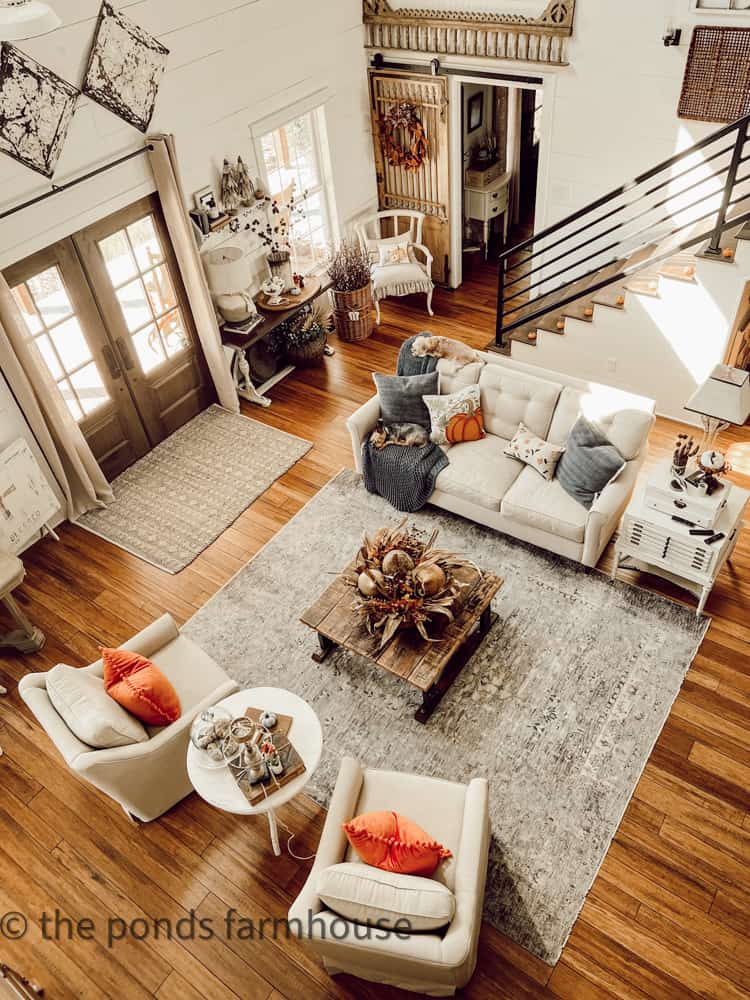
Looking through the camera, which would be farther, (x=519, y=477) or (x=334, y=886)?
(x=519, y=477)

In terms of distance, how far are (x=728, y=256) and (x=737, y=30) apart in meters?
1.52

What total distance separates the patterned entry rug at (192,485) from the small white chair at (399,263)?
1.97 m

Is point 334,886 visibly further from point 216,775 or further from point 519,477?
point 519,477

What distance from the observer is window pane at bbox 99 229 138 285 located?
17.2 feet

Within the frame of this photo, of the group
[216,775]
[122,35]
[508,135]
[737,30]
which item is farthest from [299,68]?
[216,775]

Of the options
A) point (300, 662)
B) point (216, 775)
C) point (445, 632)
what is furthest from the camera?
point (300, 662)

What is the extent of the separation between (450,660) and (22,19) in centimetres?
371

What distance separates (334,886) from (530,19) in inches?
244

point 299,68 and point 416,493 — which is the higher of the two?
point 299,68

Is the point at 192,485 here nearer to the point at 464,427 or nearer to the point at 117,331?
the point at 117,331

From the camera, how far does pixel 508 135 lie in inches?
308

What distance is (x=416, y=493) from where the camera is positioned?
16.9ft

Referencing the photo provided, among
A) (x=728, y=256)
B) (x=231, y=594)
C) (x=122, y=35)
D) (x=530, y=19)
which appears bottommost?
(x=231, y=594)

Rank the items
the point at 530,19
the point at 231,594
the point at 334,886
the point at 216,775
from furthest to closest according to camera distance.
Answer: the point at 530,19 < the point at 231,594 < the point at 216,775 < the point at 334,886
